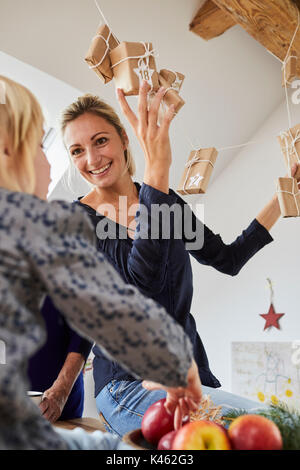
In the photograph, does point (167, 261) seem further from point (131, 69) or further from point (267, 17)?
point (267, 17)

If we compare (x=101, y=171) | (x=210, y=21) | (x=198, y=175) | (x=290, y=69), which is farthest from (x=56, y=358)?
(x=210, y=21)

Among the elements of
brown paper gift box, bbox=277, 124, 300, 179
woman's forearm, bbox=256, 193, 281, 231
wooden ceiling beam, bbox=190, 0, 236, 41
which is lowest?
woman's forearm, bbox=256, 193, 281, 231

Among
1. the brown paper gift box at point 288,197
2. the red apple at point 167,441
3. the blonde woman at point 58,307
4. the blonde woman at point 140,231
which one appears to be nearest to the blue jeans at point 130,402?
the blonde woman at point 140,231

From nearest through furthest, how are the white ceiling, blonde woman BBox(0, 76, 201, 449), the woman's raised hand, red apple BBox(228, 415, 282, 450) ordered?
blonde woman BBox(0, 76, 201, 449) < red apple BBox(228, 415, 282, 450) < the woman's raised hand < the white ceiling

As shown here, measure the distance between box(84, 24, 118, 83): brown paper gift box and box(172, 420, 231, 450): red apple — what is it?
87 cm

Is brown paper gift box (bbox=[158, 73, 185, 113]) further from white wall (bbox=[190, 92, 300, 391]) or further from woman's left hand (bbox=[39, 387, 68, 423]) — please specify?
white wall (bbox=[190, 92, 300, 391])

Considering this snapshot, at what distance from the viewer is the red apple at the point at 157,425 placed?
2.11ft

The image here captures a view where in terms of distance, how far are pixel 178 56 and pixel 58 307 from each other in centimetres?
247

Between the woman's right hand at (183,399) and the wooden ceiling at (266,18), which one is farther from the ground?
the wooden ceiling at (266,18)

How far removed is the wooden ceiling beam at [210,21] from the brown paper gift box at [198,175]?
144 cm

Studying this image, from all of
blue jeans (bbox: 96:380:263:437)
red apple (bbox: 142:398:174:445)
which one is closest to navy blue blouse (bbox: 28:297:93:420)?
blue jeans (bbox: 96:380:263:437)

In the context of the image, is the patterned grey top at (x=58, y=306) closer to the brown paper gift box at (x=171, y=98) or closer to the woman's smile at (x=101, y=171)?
the brown paper gift box at (x=171, y=98)

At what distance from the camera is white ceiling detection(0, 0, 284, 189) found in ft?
7.23
